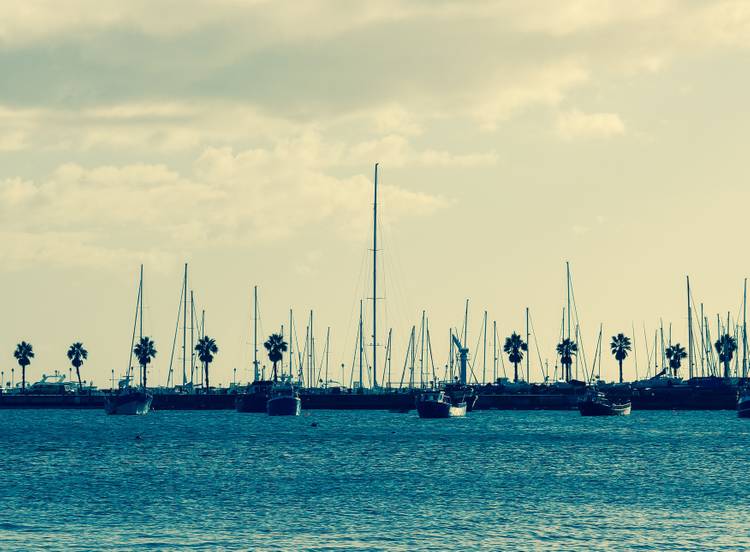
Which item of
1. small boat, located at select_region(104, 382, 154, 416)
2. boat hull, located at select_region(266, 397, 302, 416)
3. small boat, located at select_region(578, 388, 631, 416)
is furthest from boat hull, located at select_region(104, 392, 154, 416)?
→ small boat, located at select_region(578, 388, 631, 416)

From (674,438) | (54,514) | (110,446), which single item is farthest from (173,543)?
(674,438)

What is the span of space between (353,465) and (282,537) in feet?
128

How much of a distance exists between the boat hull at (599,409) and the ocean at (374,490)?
3274 cm

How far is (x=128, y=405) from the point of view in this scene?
187500 millimetres

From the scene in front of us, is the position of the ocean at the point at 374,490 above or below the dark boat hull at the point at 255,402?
below

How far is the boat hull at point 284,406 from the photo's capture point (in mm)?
180000

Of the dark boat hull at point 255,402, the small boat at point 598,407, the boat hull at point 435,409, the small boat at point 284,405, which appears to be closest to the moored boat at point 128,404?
the dark boat hull at point 255,402

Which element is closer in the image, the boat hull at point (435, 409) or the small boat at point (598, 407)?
the boat hull at point (435, 409)

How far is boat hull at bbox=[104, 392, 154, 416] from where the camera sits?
188 meters

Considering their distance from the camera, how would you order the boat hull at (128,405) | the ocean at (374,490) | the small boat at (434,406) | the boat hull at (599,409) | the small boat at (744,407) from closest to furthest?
the ocean at (374,490) → the small boat at (434,406) → the small boat at (744,407) → the boat hull at (599,409) → the boat hull at (128,405)

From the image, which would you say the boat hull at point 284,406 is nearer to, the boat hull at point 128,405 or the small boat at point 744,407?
the boat hull at point 128,405

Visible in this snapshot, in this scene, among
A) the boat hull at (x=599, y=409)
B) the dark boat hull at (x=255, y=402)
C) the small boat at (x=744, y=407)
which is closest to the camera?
the small boat at (x=744, y=407)

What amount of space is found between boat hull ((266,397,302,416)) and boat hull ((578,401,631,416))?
38.6 m

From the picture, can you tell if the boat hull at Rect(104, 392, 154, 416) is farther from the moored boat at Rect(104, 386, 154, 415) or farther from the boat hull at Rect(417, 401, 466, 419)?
the boat hull at Rect(417, 401, 466, 419)
